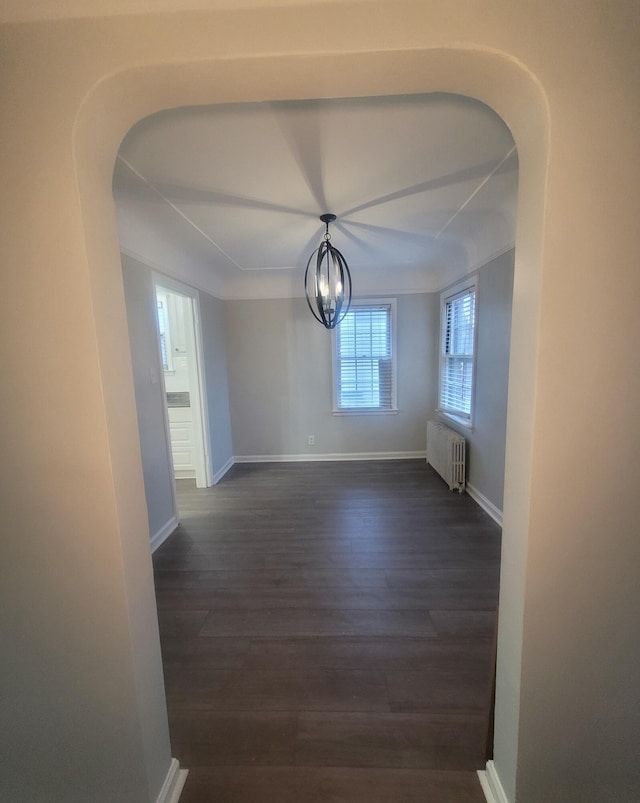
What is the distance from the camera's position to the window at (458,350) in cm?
321

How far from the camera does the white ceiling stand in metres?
1.34

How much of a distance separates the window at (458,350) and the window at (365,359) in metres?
0.66

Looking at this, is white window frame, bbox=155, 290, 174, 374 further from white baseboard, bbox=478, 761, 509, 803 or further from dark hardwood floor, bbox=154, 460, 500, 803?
white baseboard, bbox=478, 761, 509, 803

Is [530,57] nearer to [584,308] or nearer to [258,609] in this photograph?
[584,308]

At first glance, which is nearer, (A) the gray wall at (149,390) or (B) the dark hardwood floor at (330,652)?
(B) the dark hardwood floor at (330,652)

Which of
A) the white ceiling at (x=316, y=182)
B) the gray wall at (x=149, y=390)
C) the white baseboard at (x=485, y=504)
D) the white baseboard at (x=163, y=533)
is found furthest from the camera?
the white baseboard at (x=485, y=504)

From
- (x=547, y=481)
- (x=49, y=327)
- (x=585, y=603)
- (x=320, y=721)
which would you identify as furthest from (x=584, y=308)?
(x=320, y=721)

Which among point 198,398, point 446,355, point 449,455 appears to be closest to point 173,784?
point 198,398

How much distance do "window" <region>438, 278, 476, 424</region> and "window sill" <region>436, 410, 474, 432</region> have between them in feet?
0.06

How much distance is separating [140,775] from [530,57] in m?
2.25

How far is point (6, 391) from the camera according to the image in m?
0.81

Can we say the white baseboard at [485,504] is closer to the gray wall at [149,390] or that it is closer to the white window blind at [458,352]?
the white window blind at [458,352]

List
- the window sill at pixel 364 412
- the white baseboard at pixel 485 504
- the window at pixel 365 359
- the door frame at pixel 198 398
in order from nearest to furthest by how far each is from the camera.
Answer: the white baseboard at pixel 485 504, the door frame at pixel 198 398, the window at pixel 365 359, the window sill at pixel 364 412

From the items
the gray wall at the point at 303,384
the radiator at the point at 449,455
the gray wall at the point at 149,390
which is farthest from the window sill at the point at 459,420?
the gray wall at the point at 149,390
